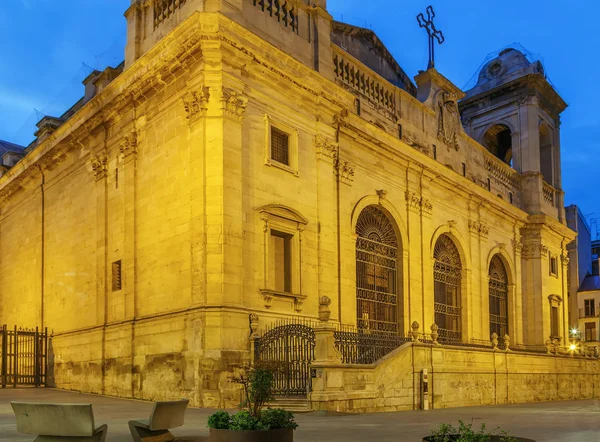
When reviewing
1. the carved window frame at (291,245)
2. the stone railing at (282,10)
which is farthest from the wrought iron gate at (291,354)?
the stone railing at (282,10)

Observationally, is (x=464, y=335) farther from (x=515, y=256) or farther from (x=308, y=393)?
(x=308, y=393)

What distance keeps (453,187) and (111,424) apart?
2202cm

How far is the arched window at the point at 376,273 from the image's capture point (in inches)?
1021

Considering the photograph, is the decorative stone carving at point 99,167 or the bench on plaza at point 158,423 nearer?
the bench on plaza at point 158,423

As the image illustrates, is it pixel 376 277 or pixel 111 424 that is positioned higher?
pixel 376 277

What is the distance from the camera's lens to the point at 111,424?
13547 mm

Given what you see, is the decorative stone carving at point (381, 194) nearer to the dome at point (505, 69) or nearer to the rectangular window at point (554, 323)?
the rectangular window at point (554, 323)

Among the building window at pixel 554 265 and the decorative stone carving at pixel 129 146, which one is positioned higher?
the decorative stone carving at pixel 129 146

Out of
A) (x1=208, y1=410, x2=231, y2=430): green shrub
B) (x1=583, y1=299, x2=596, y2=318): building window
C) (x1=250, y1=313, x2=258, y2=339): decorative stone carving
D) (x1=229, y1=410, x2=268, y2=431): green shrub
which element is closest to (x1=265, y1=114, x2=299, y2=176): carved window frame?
(x1=250, y1=313, x2=258, y2=339): decorative stone carving

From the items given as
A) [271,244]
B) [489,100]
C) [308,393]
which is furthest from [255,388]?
[489,100]

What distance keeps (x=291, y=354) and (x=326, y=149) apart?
790 cm

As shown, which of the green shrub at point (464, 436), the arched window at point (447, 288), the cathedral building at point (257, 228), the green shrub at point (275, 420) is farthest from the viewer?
the arched window at point (447, 288)

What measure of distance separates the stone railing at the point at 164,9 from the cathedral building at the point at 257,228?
0.11m

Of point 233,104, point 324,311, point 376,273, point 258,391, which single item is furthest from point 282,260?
point 258,391
